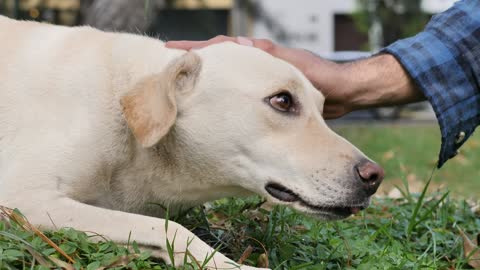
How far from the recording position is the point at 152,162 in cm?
300

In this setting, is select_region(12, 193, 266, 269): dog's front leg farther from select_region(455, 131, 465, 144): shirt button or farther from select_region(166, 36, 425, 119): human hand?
select_region(455, 131, 465, 144): shirt button

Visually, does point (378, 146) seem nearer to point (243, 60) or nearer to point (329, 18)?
point (243, 60)

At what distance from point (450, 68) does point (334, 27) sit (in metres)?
22.1

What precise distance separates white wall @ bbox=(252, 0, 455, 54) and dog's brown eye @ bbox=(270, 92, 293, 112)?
14847 millimetres

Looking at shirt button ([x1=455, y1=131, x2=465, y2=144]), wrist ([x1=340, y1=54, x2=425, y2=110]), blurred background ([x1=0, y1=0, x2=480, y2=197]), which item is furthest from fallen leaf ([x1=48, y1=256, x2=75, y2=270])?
blurred background ([x1=0, y1=0, x2=480, y2=197])

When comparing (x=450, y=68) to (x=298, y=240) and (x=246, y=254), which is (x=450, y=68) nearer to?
(x=298, y=240)

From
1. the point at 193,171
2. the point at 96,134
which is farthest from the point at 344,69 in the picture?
the point at 96,134

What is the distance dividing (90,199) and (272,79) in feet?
2.86

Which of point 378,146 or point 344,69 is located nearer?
point 344,69

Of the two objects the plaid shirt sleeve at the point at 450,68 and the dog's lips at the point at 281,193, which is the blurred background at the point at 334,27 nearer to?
the plaid shirt sleeve at the point at 450,68

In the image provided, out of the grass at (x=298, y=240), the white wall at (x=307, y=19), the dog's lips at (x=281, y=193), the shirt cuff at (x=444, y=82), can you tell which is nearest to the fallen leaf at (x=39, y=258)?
the grass at (x=298, y=240)

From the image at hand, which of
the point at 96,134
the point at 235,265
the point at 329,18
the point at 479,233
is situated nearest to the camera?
the point at 235,265

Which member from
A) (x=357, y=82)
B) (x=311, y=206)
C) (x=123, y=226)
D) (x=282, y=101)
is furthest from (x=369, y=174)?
(x=357, y=82)

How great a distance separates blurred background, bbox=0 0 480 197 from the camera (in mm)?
7602
